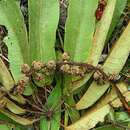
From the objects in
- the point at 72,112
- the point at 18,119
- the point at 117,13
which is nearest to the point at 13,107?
the point at 18,119

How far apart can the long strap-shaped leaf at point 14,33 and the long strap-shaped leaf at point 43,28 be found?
0.12ft

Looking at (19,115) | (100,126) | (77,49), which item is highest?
(77,49)

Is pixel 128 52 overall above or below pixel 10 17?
below

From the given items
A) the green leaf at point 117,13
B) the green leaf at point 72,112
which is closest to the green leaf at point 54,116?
the green leaf at point 72,112

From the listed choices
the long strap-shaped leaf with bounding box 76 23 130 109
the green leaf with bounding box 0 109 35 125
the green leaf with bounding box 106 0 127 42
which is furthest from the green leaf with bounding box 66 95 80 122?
the green leaf with bounding box 106 0 127 42

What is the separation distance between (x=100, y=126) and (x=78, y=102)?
11cm

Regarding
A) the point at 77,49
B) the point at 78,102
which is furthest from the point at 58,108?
the point at 77,49

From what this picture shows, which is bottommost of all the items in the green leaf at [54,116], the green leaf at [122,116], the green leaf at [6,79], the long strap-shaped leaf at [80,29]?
the green leaf at [122,116]

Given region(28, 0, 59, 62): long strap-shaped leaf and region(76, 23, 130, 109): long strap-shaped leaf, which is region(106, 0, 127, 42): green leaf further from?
region(28, 0, 59, 62): long strap-shaped leaf

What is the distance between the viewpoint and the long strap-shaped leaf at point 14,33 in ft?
4.09

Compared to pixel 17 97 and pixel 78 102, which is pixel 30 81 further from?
pixel 78 102

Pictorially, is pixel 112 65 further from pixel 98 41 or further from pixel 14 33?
pixel 14 33

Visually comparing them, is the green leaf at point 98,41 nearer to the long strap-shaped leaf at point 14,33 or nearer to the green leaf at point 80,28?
the green leaf at point 80,28

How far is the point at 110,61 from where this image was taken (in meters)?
1.25
